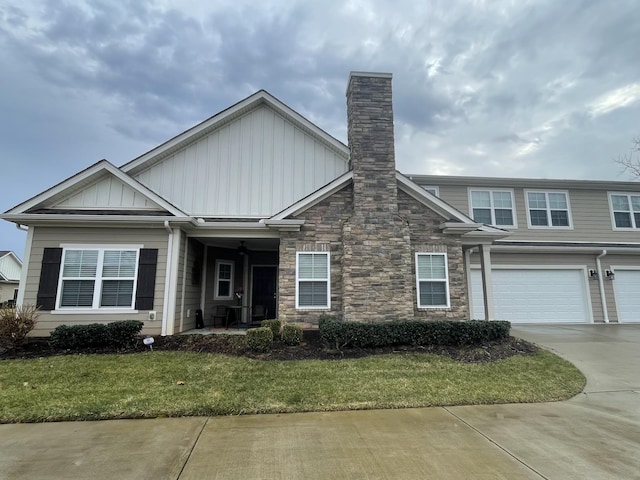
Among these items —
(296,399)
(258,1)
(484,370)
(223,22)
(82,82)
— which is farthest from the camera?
(82,82)

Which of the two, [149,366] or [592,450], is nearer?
[592,450]

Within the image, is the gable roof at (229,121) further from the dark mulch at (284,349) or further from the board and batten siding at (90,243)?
the dark mulch at (284,349)

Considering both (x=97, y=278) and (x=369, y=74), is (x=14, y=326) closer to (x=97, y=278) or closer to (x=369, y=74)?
(x=97, y=278)

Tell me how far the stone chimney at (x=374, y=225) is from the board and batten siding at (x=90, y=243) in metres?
5.03

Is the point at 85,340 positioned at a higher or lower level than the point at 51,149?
lower

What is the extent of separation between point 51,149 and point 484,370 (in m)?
21.0

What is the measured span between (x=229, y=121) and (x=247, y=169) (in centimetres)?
A: 199

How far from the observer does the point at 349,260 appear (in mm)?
9344

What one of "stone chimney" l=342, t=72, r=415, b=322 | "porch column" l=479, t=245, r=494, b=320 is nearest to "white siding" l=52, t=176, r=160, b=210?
"stone chimney" l=342, t=72, r=415, b=322

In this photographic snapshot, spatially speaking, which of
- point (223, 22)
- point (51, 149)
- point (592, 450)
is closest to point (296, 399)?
point (592, 450)

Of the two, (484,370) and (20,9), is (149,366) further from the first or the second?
(20,9)

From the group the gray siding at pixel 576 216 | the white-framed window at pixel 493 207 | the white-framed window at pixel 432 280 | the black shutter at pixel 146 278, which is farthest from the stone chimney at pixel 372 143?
the white-framed window at pixel 493 207

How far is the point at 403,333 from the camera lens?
8148 millimetres

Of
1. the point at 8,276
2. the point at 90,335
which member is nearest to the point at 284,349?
the point at 90,335
